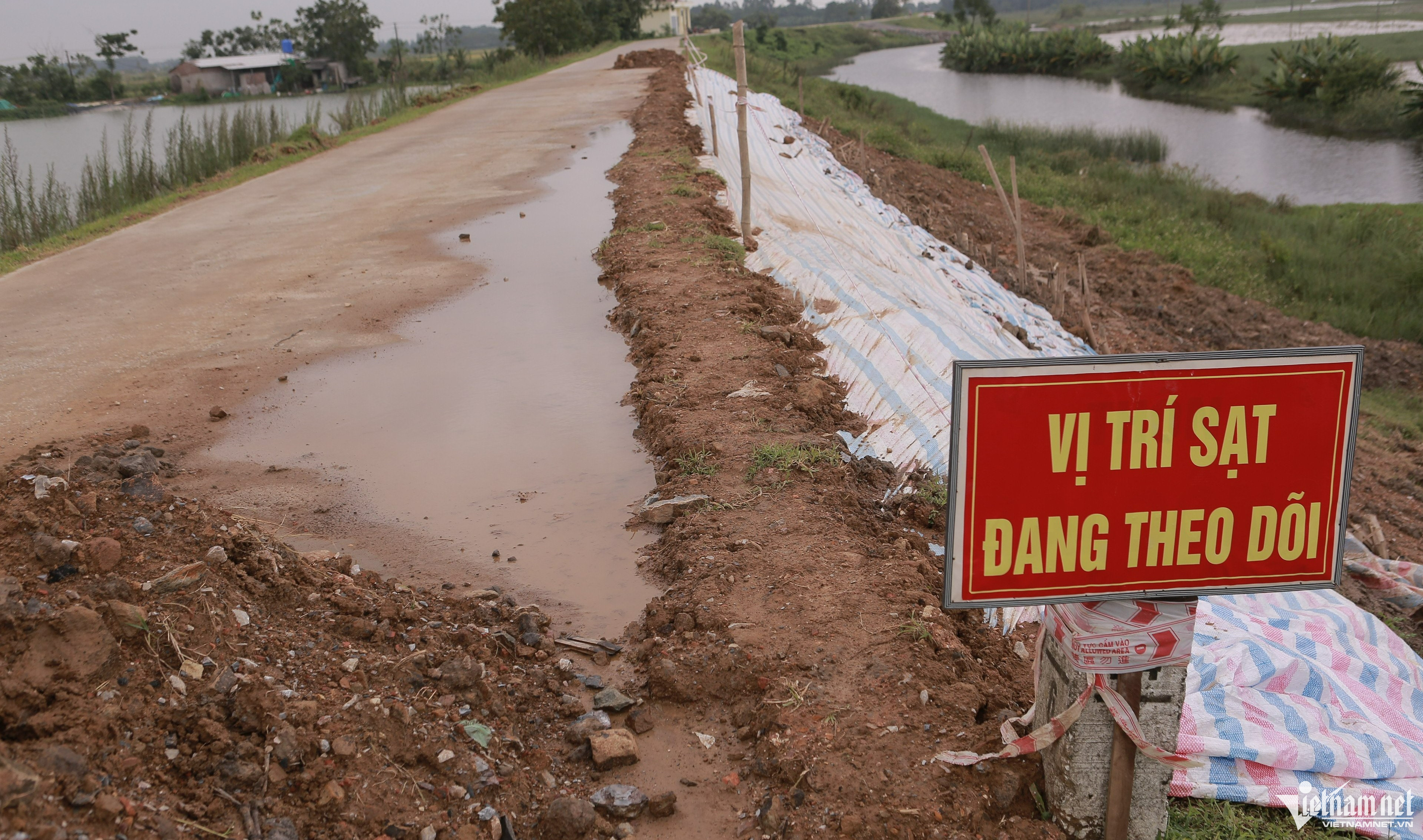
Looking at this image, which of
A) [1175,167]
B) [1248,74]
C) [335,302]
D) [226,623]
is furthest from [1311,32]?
[226,623]

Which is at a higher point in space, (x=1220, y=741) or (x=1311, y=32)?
(x=1311, y=32)

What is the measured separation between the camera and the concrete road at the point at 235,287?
661cm

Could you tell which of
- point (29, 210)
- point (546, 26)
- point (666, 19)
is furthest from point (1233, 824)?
point (666, 19)

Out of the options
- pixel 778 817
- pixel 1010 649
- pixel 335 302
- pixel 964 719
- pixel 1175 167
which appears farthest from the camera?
pixel 1175 167

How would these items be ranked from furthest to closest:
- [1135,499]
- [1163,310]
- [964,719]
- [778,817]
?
[1163,310] → [964,719] → [778,817] → [1135,499]

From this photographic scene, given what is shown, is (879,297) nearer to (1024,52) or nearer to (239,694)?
(239,694)

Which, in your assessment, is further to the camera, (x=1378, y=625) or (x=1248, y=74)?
(x=1248, y=74)

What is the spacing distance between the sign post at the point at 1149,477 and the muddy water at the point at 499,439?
2.19 m

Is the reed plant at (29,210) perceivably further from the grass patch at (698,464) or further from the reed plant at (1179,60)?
the reed plant at (1179,60)

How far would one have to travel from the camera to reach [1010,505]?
7.92 feet

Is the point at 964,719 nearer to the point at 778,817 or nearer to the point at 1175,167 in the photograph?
the point at 778,817

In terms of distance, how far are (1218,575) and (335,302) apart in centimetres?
813

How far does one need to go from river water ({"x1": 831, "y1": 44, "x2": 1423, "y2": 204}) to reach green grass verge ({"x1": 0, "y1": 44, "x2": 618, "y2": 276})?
17515 mm

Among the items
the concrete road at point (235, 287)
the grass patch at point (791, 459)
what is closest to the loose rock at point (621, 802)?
the grass patch at point (791, 459)
